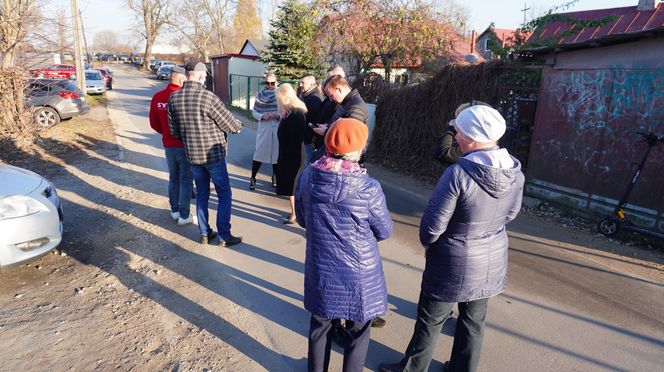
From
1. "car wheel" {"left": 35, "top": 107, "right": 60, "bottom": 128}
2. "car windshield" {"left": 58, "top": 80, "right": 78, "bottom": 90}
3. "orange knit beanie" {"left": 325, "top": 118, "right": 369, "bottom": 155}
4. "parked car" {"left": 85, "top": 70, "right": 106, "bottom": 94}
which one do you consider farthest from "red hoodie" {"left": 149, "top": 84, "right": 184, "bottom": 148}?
"parked car" {"left": 85, "top": 70, "right": 106, "bottom": 94}

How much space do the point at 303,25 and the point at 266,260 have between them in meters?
13.8

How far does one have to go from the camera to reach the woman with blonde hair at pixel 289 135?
5.25 meters

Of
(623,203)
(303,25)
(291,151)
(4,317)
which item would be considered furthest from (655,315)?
(303,25)

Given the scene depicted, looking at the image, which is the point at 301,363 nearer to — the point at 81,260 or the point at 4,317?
Result: the point at 4,317

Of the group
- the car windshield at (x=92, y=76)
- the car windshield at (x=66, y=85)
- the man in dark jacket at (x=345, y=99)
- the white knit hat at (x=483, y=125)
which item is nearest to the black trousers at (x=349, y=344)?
the white knit hat at (x=483, y=125)

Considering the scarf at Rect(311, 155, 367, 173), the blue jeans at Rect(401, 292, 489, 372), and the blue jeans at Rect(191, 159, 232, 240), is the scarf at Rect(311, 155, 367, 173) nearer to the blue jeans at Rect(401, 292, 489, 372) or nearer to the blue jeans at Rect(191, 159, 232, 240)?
the blue jeans at Rect(401, 292, 489, 372)

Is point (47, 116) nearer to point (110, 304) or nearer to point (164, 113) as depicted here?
point (164, 113)

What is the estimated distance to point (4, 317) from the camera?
3469mm

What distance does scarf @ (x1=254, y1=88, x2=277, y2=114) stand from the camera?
7.07 m

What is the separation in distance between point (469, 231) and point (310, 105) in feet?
12.5

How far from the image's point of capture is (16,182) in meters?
4.24

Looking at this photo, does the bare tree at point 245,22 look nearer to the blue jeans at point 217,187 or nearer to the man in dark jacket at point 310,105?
the man in dark jacket at point 310,105

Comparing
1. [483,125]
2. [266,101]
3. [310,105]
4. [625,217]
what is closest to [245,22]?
Result: [266,101]

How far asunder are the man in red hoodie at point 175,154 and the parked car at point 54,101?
30.1 feet
